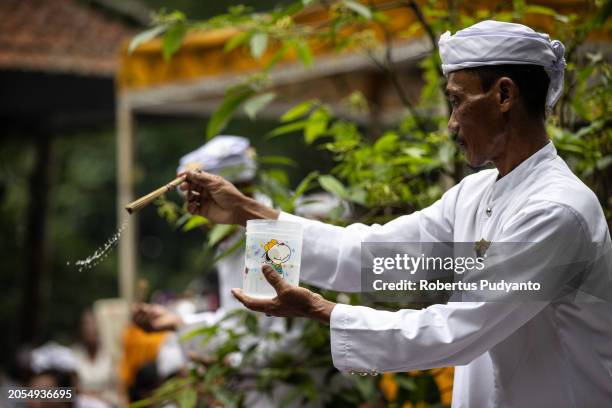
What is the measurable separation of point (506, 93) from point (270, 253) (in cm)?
68

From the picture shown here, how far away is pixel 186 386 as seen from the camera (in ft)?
11.0

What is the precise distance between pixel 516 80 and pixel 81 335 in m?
7.20

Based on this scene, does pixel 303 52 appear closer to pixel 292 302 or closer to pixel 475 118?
pixel 475 118

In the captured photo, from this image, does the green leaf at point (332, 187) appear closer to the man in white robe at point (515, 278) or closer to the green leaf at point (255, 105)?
the green leaf at point (255, 105)

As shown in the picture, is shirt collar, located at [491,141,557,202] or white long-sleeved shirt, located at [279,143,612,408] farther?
shirt collar, located at [491,141,557,202]

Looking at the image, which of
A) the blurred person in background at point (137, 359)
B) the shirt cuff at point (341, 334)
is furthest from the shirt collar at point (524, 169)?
the blurred person in background at point (137, 359)

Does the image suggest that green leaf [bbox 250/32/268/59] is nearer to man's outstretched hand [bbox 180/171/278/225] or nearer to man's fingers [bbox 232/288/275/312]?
man's outstretched hand [bbox 180/171/278/225]

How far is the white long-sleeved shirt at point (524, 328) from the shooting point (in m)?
1.98

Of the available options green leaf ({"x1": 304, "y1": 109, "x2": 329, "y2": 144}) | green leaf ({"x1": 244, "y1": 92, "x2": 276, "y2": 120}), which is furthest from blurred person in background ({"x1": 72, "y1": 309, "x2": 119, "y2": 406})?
green leaf ({"x1": 244, "y1": 92, "x2": 276, "y2": 120})

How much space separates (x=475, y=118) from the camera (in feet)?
7.14

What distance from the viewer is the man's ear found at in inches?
84.6

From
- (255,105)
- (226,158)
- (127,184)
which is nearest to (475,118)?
(255,105)

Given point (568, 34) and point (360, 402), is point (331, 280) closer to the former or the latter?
point (360, 402)

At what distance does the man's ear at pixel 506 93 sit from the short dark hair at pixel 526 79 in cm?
2
